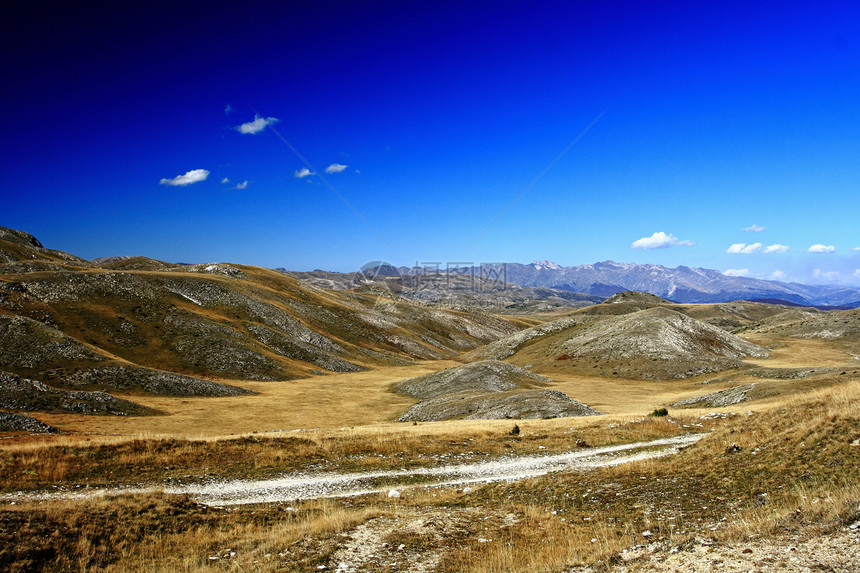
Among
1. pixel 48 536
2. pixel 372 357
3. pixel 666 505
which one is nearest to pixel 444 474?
pixel 666 505

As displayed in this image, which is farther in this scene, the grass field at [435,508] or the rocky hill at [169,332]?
the rocky hill at [169,332]

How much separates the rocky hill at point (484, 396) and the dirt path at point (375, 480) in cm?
2061

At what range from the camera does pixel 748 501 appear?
45.5 ft

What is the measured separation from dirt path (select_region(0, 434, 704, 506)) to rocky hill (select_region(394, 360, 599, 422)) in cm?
2061

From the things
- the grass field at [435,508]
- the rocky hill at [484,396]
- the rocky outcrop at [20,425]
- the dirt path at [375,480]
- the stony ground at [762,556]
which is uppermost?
the stony ground at [762,556]

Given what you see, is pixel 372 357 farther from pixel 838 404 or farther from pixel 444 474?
pixel 838 404

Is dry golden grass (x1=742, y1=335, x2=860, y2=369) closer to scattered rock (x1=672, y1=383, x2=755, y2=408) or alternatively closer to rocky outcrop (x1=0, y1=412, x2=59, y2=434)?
scattered rock (x1=672, y1=383, x2=755, y2=408)

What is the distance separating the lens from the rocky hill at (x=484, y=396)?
1903 inches

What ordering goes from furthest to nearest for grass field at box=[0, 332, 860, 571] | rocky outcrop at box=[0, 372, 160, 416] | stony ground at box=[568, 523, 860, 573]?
rocky outcrop at box=[0, 372, 160, 416] → grass field at box=[0, 332, 860, 571] → stony ground at box=[568, 523, 860, 573]

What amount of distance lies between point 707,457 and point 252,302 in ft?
402

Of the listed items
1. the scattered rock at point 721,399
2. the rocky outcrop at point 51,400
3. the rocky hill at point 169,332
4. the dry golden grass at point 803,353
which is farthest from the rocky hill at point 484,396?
the dry golden grass at point 803,353

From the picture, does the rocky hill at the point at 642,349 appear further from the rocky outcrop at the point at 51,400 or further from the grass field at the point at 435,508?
the rocky outcrop at the point at 51,400

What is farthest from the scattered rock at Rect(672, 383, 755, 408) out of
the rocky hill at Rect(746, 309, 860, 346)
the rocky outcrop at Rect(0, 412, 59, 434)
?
the rocky hill at Rect(746, 309, 860, 346)

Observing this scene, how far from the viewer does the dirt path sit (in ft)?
66.6
